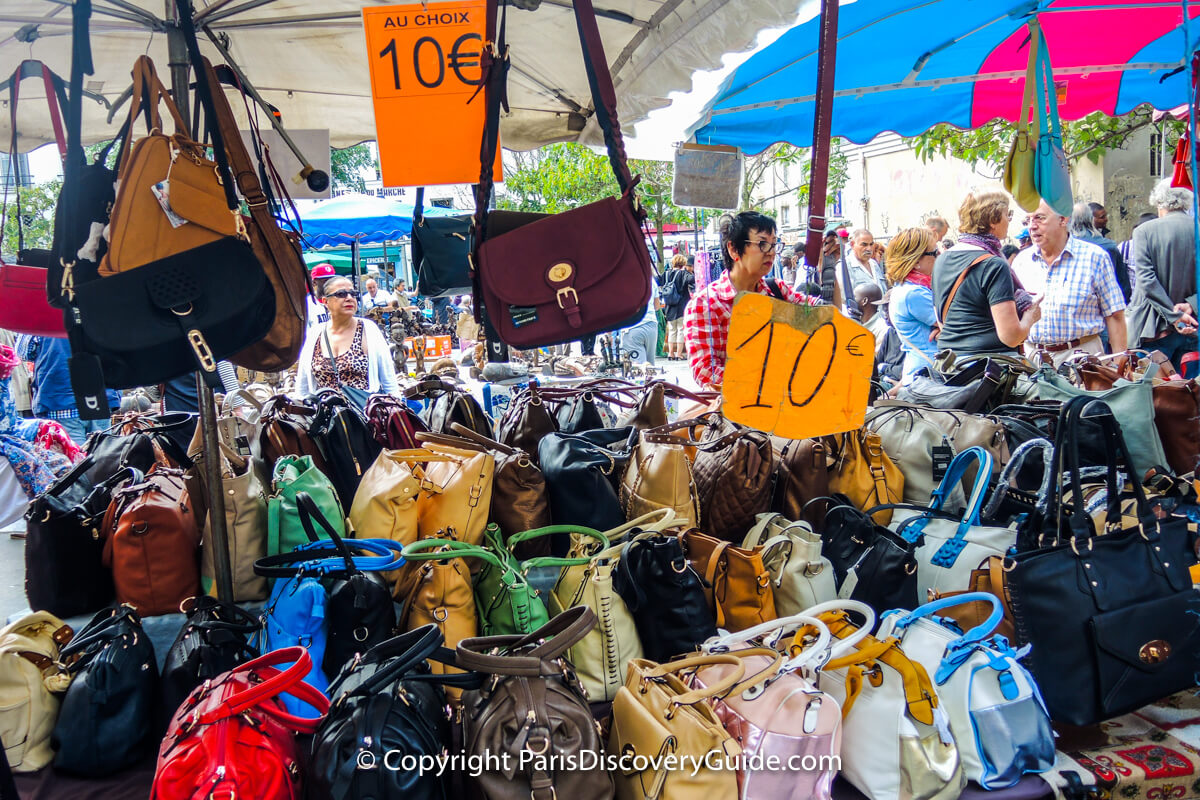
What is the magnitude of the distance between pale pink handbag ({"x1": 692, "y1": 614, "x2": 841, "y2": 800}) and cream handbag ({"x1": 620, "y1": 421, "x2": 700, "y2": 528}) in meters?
0.74

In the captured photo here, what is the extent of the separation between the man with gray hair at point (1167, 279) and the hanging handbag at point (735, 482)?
14.7 ft

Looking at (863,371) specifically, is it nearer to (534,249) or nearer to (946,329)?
(534,249)

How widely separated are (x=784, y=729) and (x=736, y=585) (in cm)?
67

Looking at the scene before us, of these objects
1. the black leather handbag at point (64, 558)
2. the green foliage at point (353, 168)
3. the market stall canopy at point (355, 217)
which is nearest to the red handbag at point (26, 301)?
the black leather handbag at point (64, 558)

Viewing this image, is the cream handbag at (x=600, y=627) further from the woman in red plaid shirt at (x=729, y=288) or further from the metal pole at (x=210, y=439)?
→ the woman in red plaid shirt at (x=729, y=288)

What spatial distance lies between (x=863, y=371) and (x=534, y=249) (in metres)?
1.15

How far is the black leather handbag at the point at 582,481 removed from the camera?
273cm

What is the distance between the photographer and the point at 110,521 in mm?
2578

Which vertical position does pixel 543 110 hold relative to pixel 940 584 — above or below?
above

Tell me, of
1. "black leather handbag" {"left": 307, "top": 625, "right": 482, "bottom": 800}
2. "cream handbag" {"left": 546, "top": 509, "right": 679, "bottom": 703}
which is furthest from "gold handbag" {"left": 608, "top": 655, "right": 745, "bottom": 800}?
"black leather handbag" {"left": 307, "top": 625, "right": 482, "bottom": 800}

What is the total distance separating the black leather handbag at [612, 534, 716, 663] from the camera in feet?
7.55

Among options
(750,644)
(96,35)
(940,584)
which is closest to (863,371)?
(940,584)

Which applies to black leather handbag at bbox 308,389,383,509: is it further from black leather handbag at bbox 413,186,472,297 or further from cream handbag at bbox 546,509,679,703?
cream handbag at bbox 546,509,679,703

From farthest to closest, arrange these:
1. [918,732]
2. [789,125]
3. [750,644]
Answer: [789,125], [750,644], [918,732]
